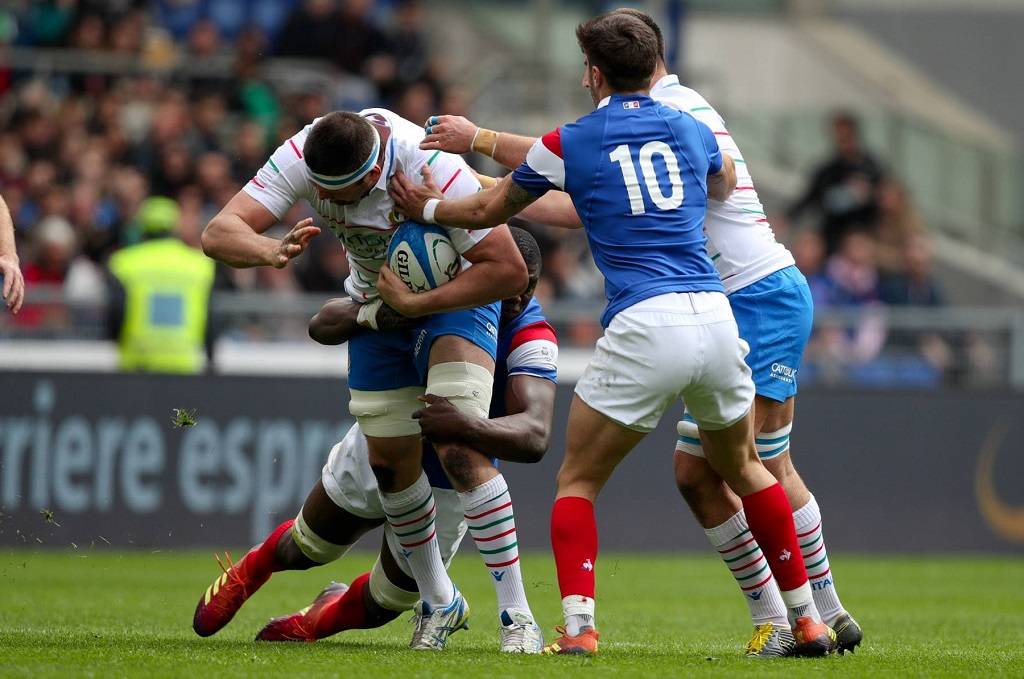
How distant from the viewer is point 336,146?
623cm

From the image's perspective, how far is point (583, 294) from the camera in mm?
15305

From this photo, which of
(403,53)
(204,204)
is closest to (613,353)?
(204,204)

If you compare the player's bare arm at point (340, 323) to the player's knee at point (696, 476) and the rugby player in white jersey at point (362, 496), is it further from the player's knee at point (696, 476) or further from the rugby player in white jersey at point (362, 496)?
the player's knee at point (696, 476)

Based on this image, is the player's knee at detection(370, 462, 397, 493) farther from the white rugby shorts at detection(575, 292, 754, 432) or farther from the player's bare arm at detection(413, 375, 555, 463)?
the white rugby shorts at detection(575, 292, 754, 432)

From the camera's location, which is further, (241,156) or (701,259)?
(241,156)

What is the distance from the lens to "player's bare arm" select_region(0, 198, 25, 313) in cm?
661

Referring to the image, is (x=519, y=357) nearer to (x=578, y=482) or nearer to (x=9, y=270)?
(x=578, y=482)

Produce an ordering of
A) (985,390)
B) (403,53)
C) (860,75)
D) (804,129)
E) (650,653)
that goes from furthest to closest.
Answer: (860,75) < (804,129) < (403,53) < (985,390) < (650,653)

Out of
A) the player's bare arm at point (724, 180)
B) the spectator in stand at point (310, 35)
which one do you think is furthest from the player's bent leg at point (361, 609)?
the spectator in stand at point (310, 35)

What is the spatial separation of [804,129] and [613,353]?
1570 centimetres

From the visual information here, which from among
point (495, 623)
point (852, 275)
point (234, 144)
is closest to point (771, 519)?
point (495, 623)

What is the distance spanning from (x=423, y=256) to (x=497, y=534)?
3.76ft

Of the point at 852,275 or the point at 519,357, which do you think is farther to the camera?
the point at 852,275

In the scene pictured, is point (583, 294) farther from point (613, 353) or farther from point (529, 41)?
point (613, 353)
